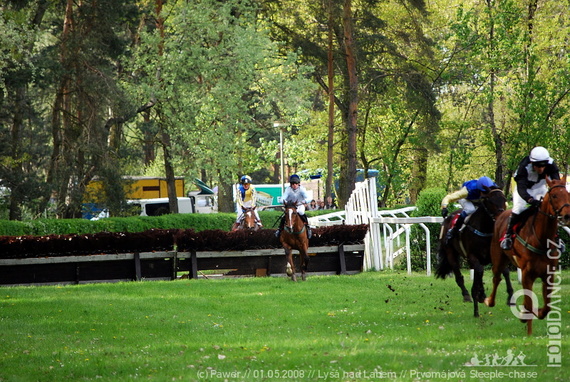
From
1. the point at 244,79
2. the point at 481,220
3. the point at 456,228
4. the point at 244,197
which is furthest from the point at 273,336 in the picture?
the point at 244,79

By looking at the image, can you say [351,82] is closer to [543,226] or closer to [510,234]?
[510,234]

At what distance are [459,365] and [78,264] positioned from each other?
42.4 feet

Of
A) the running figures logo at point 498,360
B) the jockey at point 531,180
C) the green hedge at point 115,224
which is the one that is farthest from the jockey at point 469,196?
the green hedge at point 115,224

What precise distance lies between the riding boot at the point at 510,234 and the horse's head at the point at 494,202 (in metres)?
1.39

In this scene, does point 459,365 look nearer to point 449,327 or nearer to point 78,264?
point 449,327

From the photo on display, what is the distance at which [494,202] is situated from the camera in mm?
12047

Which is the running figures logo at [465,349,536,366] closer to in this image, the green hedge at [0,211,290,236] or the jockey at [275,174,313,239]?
the jockey at [275,174,313,239]

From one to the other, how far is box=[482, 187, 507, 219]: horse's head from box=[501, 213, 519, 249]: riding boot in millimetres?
1387

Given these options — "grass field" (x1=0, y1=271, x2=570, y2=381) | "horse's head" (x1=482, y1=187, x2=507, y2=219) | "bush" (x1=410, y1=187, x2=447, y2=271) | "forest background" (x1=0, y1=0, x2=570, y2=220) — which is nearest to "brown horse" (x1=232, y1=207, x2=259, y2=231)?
"bush" (x1=410, y1=187, x2=447, y2=271)

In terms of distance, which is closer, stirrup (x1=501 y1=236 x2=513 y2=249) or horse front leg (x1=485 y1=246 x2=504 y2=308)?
stirrup (x1=501 y1=236 x2=513 y2=249)

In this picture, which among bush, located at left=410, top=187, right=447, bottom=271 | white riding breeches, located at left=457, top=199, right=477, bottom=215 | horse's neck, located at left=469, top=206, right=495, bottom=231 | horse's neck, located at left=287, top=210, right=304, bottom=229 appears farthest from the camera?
bush, located at left=410, top=187, right=447, bottom=271

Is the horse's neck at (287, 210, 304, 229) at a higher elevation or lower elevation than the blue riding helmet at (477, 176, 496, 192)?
lower

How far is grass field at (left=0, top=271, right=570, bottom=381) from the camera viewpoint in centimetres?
817

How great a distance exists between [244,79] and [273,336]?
2877cm
